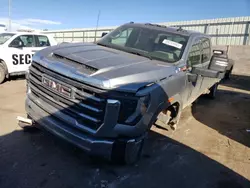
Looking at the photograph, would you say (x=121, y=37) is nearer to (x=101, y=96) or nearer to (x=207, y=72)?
(x=207, y=72)

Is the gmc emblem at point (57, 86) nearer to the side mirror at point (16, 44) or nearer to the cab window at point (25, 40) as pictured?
the side mirror at point (16, 44)

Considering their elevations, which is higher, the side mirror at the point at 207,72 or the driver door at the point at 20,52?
the side mirror at the point at 207,72

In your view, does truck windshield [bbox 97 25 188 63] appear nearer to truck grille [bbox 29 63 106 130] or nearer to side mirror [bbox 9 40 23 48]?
truck grille [bbox 29 63 106 130]

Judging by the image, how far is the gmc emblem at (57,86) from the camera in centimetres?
283

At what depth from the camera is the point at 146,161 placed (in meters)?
3.48

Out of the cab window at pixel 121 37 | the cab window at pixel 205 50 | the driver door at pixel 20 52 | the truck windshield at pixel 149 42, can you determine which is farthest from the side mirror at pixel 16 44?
the cab window at pixel 205 50

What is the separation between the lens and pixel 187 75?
4000mm

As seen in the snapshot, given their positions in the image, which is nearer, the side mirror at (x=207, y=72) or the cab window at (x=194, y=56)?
the side mirror at (x=207, y=72)

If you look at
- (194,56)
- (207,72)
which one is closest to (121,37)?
(194,56)

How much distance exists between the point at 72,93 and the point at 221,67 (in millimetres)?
3010

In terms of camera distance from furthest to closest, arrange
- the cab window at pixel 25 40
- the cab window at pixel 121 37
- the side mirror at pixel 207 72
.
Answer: the cab window at pixel 25 40 < the cab window at pixel 121 37 < the side mirror at pixel 207 72

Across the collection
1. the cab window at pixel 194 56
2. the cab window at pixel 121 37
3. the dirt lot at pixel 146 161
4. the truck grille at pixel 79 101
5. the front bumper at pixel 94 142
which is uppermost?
the cab window at pixel 121 37

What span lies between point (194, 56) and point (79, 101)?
9.01ft

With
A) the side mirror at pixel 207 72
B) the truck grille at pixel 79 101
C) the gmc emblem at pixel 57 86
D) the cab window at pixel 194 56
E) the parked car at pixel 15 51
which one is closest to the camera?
Result: the truck grille at pixel 79 101
